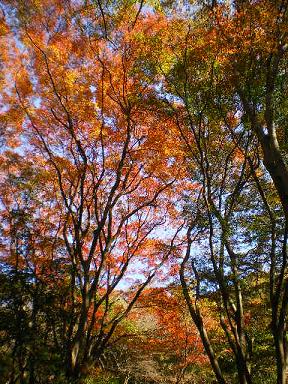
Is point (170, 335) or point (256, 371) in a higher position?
point (170, 335)

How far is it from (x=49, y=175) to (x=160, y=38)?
20.6ft

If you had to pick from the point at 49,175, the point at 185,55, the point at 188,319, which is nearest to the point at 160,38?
the point at 185,55

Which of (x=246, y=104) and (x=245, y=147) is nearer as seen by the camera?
(x=246, y=104)

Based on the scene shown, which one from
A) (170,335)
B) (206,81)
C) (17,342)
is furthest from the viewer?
(170,335)

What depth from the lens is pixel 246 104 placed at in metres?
8.56

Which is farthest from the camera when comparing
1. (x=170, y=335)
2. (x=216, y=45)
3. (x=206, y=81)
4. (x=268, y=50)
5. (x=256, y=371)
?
(x=170, y=335)

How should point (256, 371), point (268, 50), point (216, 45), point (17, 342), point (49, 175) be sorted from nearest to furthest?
point (17, 342) < point (268, 50) < point (216, 45) < point (49, 175) < point (256, 371)

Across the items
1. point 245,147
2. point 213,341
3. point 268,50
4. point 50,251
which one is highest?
point 268,50

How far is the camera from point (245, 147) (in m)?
10.2

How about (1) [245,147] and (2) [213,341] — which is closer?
(1) [245,147]

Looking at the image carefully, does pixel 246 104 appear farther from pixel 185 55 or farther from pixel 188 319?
pixel 188 319

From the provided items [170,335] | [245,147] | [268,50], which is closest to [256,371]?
[170,335]

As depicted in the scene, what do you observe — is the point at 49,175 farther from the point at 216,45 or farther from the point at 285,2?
the point at 285,2

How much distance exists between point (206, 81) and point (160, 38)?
1843mm
